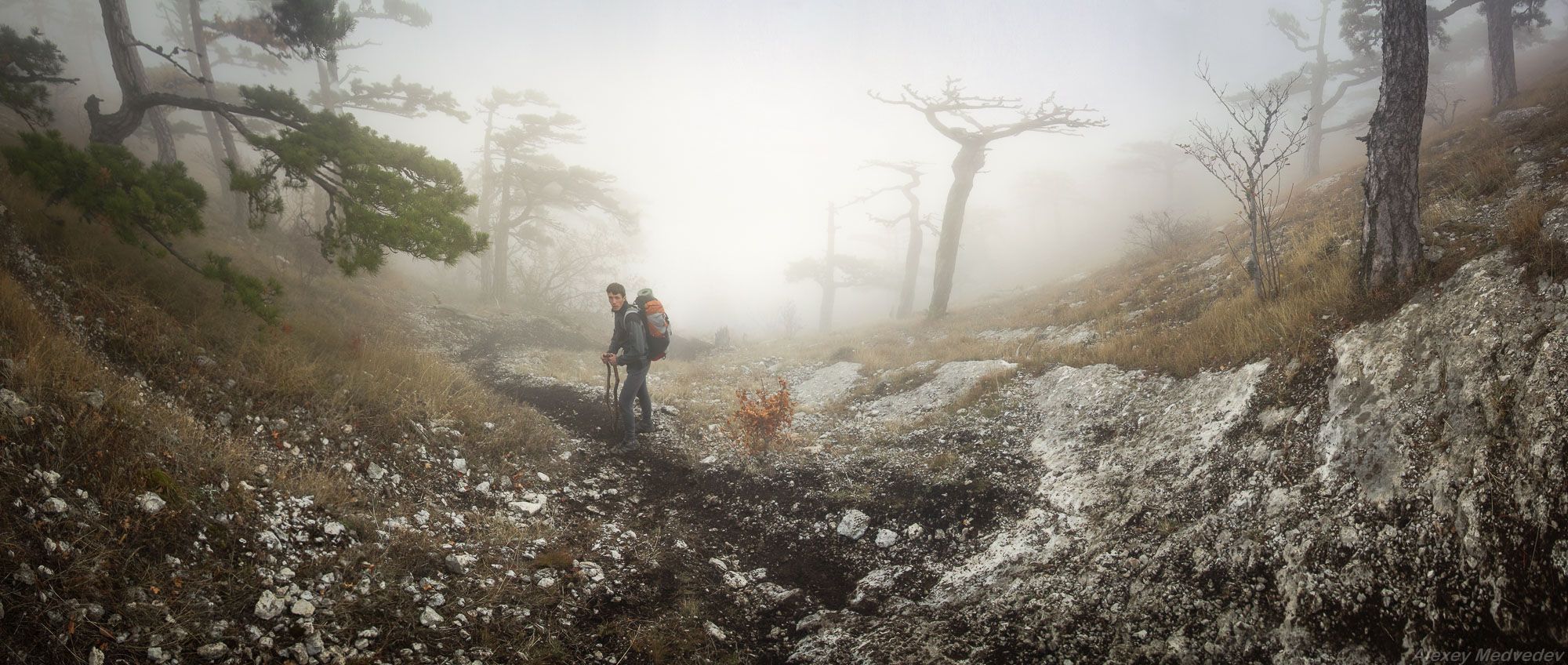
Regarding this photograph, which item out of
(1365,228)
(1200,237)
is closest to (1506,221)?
(1365,228)

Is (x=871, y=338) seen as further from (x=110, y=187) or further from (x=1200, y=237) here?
(x=110, y=187)

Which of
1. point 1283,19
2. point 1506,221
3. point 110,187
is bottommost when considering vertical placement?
point 1506,221

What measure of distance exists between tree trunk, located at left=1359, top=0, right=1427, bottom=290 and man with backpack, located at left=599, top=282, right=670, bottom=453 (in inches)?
307

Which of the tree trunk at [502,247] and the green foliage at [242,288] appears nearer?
the green foliage at [242,288]

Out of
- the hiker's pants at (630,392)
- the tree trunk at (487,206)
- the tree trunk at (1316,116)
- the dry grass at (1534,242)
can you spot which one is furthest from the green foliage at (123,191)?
the tree trunk at (1316,116)

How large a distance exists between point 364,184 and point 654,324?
→ 4063 millimetres

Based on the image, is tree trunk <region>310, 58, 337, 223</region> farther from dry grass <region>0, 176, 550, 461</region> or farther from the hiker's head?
the hiker's head

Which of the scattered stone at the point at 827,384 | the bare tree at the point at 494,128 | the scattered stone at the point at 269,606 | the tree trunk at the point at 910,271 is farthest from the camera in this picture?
the tree trunk at the point at 910,271

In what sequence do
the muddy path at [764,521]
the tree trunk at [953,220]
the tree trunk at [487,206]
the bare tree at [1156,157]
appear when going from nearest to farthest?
the muddy path at [764,521], the tree trunk at [953,220], the tree trunk at [487,206], the bare tree at [1156,157]

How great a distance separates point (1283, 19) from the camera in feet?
91.0

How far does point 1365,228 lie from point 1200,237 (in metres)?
12.3

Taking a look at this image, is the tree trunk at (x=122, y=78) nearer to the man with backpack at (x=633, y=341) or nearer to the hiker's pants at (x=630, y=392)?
the man with backpack at (x=633, y=341)

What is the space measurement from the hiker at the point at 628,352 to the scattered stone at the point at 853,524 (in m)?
3.44

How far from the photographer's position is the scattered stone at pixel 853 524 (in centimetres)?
541
